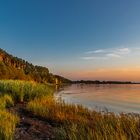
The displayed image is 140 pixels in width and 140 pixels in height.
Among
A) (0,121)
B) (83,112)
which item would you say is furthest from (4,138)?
(83,112)

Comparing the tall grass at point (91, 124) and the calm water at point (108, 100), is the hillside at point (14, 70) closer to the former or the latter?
the calm water at point (108, 100)

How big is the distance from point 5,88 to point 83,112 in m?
9.95

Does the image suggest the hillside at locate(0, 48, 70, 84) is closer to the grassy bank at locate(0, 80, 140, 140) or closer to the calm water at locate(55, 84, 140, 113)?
the calm water at locate(55, 84, 140, 113)

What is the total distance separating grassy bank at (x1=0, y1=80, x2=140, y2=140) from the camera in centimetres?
681

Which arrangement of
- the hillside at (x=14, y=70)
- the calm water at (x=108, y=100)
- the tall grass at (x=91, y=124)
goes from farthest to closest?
the hillside at (x=14, y=70) < the calm water at (x=108, y=100) < the tall grass at (x=91, y=124)

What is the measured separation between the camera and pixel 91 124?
29.3ft

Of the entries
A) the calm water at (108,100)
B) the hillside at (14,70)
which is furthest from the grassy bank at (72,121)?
the hillside at (14,70)

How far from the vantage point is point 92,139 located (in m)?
6.21

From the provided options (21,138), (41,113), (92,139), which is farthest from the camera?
(41,113)

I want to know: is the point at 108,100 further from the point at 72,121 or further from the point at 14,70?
the point at 14,70

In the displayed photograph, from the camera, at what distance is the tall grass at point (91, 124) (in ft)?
21.6

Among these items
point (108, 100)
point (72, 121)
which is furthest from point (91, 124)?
point (108, 100)

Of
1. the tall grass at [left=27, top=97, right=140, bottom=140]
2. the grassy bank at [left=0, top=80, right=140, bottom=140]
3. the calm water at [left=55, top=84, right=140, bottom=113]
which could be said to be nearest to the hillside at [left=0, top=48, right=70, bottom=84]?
the calm water at [left=55, top=84, right=140, bottom=113]

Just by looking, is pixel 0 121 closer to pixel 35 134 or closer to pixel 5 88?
pixel 35 134
